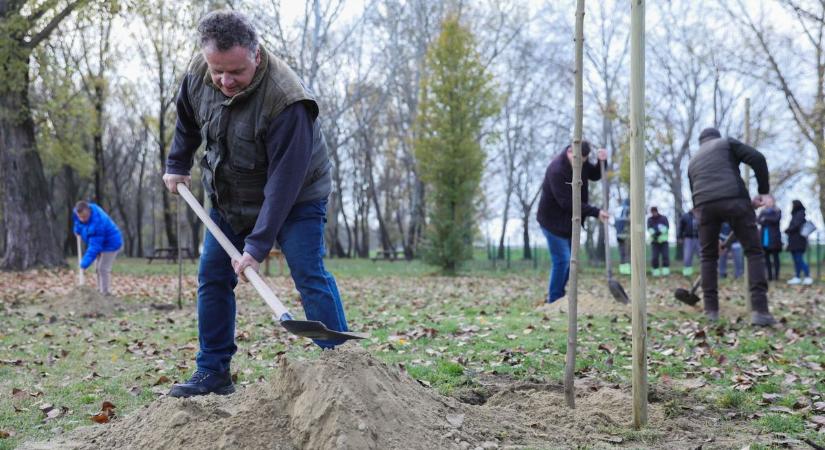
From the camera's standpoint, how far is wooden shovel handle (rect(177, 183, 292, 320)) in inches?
119

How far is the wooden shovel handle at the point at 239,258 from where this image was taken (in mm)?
3031

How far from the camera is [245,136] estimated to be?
3.32m

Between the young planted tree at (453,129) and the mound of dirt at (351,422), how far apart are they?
1428 cm

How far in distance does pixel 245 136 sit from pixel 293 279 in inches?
30.7

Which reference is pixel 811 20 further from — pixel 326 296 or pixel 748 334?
pixel 326 296

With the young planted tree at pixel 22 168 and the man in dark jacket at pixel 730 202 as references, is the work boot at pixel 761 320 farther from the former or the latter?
the young planted tree at pixel 22 168

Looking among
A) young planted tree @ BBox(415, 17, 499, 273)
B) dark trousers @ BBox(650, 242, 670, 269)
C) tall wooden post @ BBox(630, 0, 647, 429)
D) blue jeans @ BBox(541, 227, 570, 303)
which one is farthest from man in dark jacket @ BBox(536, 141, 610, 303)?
young planted tree @ BBox(415, 17, 499, 273)

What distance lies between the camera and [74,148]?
25.0 m

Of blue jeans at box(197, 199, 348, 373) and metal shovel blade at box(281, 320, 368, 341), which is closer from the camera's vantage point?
metal shovel blade at box(281, 320, 368, 341)

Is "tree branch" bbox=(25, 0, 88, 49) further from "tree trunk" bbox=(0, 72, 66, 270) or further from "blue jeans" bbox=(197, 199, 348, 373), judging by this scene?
"blue jeans" bbox=(197, 199, 348, 373)

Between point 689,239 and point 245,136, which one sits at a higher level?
point 245,136

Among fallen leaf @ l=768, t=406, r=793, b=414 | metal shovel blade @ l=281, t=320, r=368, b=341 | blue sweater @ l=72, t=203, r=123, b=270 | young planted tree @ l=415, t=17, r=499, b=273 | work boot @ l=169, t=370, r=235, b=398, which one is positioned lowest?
fallen leaf @ l=768, t=406, r=793, b=414

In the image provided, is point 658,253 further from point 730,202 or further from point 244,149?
point 244,149

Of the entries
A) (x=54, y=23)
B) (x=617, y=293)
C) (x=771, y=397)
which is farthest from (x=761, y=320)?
(x=54, y=23)
